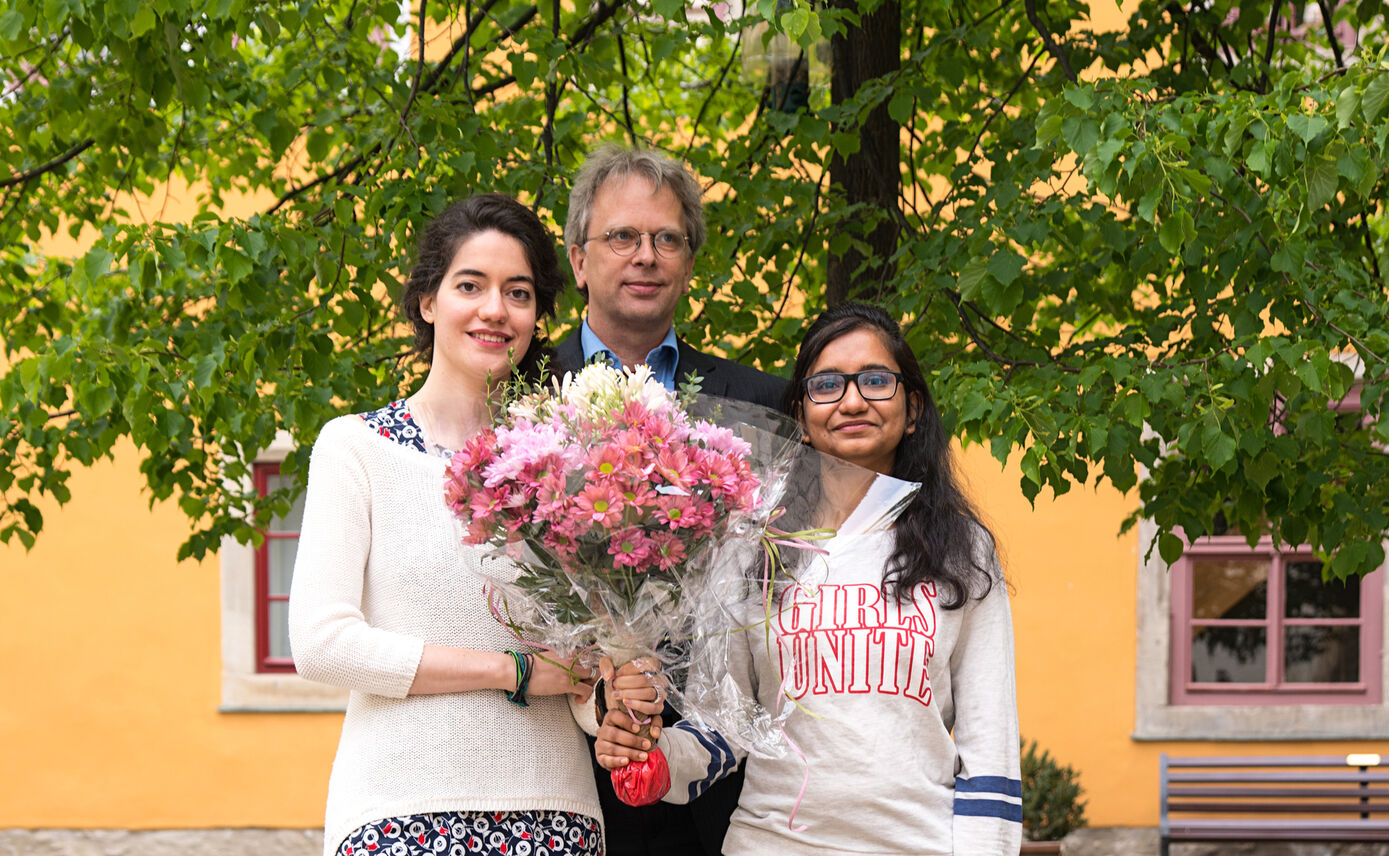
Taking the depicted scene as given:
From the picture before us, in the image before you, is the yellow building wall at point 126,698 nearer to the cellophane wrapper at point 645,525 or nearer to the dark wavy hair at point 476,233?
the dark wavy hair at point 476,233

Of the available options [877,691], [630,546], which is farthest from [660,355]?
[630,546]

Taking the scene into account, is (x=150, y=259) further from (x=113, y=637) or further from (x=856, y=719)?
(x=113, y=637)

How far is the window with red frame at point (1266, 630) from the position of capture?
812cm

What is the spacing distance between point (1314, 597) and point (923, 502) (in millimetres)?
6890

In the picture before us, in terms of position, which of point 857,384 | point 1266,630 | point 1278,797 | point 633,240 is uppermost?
point 633,240

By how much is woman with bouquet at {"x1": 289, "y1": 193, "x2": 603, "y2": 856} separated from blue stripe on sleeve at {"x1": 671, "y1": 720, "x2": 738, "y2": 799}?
0.67 feet

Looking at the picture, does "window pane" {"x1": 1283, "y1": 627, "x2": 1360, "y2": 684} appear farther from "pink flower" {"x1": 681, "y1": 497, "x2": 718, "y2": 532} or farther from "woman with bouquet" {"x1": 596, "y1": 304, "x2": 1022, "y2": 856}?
"pink flower" {"x1": 681, "y1": 497, "x2": 718, "y2": 532}

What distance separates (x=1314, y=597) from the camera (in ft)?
27.1

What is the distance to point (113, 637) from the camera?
28.2 feet

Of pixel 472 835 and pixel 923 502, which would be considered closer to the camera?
pixel 472 835

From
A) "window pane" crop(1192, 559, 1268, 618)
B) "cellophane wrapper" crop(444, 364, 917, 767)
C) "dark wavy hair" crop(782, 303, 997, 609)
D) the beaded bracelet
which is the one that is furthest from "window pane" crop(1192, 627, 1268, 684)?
the beaded bracelet

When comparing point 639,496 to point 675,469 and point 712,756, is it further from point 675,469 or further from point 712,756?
point 712,756

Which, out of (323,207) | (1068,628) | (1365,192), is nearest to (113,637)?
(323,207)

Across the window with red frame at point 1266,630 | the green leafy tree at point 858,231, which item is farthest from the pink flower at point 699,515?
the window with red frame at point 1266,630
